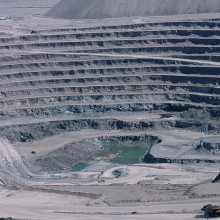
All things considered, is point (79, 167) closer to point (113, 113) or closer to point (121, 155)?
point (121, 155)

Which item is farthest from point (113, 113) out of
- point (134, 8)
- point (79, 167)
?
point (134, 8)

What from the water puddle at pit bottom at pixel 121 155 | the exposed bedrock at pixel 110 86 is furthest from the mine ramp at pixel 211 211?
the water puddle at pit bottom at pixel 121 155

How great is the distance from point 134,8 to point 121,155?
42071 mm

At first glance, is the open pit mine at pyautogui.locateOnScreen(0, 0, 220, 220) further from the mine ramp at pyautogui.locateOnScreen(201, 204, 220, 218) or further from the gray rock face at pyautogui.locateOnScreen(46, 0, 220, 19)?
the mine ramp at pyautogui.locateOnScreen(201, 204, 220, 218)

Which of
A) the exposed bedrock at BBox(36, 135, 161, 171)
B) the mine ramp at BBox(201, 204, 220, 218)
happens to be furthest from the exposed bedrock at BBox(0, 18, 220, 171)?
the mine ramp at BBox(201, 204, 220, 218)

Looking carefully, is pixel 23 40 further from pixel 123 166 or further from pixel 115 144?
pixel 123 166

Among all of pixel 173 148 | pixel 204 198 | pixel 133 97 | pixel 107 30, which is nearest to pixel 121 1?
pixel 107 30

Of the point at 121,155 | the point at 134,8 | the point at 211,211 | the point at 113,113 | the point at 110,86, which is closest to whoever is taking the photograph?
the point at 211,211

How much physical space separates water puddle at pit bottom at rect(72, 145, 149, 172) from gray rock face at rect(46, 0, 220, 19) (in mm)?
35304

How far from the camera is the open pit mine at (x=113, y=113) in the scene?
45.0 metres

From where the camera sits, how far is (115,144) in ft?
219

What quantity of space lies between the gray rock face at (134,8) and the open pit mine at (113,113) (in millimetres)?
197

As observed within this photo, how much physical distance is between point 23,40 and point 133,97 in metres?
19.3

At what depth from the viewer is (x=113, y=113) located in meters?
73.4
